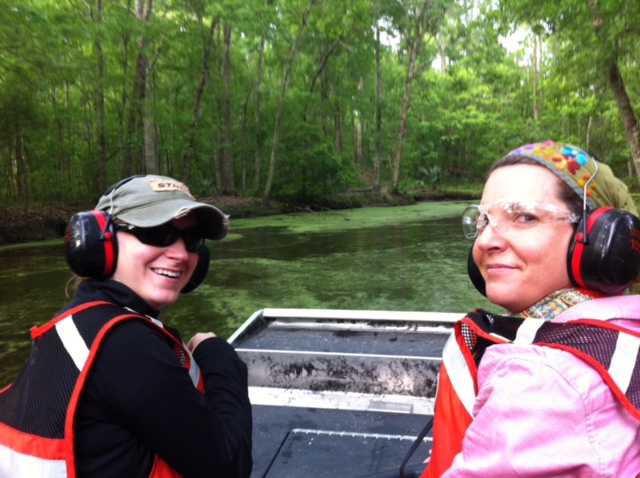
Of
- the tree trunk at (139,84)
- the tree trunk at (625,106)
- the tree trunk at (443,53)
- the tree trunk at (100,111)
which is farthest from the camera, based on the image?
the tree trunk at (443,53)

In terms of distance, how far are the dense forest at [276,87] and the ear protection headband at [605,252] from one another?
647cm

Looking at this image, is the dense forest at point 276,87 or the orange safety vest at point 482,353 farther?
the dense forest at point 276,87

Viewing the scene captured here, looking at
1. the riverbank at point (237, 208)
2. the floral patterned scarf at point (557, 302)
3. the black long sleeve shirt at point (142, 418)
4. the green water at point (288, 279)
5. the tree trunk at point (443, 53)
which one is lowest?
the green water at point (288, 279)

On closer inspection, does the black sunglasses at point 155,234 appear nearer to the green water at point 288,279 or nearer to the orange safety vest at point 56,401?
the orange safety vest at point 56,401

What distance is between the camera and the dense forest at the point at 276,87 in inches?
307

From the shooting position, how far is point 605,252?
82 cm

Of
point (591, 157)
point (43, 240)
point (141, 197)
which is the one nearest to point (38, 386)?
point (141, 197)

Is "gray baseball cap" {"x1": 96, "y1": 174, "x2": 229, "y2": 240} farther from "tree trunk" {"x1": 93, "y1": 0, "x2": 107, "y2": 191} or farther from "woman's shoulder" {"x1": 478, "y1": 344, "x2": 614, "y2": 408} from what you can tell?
"tree trunk" {"x1": 93, "y1": 0, "x2": 107, "y2": 191}

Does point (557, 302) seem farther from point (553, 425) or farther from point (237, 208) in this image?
point (237, 208)

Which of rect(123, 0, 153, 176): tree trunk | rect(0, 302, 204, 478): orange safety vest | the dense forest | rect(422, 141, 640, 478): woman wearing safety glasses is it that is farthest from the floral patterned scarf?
rect(123, 0, 153, 176): tree trunk

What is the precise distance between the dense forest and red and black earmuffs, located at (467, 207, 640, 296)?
647cm

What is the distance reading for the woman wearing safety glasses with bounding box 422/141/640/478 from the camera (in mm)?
677

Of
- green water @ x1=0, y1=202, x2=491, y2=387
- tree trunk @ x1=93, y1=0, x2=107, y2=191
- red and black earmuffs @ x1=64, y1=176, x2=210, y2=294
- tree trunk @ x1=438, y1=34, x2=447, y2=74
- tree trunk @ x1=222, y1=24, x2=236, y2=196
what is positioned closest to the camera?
red and black earmuffs @ x1=64, y1=176, x2=210, y2=294

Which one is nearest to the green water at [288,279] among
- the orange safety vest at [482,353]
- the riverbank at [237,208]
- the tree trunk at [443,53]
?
the riverbank at [237,208]
